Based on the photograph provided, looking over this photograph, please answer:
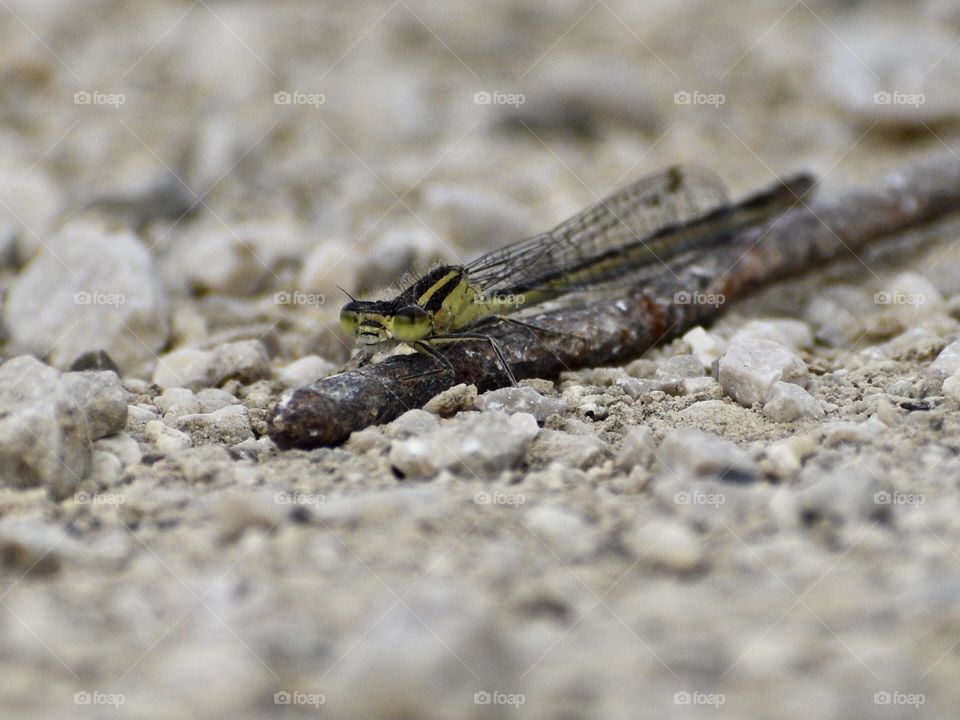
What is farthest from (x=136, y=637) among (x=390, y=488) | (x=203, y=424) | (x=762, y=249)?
(x=762, y=249)

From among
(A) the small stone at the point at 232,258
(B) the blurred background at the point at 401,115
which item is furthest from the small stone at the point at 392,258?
(A) the small stone at the point at 232,258

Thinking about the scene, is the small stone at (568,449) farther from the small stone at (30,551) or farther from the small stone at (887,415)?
the small stone at (30,551)

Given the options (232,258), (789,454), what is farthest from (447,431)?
(232,258)

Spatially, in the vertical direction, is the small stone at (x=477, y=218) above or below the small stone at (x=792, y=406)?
above

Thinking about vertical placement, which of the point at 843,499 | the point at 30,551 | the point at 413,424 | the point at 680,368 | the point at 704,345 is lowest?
the point at 30,551

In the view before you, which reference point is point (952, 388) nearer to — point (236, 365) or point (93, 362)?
point (236, 365)
